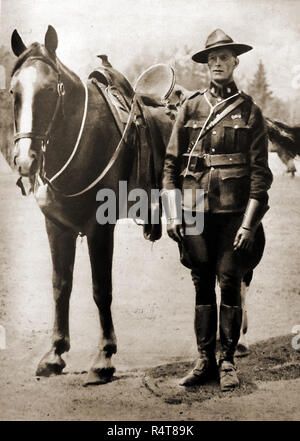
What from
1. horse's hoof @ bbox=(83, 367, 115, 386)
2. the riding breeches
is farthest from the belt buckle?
horse's hoof @ bbox=(83, 367, 115, 386)

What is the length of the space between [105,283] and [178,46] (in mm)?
1951

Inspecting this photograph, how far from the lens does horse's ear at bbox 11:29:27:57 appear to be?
450 centimetres

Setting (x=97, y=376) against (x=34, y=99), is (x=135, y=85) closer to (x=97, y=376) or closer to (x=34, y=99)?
→ (x=34, y=99)

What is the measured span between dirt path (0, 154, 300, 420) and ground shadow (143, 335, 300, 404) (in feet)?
0.05

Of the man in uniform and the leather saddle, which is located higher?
the leather saddle

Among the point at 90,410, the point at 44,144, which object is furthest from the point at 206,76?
the point at 90,410

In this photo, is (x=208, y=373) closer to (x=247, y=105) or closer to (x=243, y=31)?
(x=247, y=105)

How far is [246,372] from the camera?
15.4ft

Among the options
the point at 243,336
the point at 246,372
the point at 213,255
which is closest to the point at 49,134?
the point at 213,255

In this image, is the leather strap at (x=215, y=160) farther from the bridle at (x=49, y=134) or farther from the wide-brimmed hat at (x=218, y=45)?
the bridle at (x=49, y=134)

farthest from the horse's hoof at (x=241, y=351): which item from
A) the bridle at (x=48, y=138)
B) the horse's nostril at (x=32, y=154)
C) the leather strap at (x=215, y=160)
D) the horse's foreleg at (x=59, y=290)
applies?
the horse's nostril at (x=32, y=154)

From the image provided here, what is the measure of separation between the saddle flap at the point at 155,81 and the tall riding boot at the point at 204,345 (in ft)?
5.49

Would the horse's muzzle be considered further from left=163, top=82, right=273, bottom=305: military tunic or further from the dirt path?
left=163, top=82, right=273, bottom=305: military tunic
